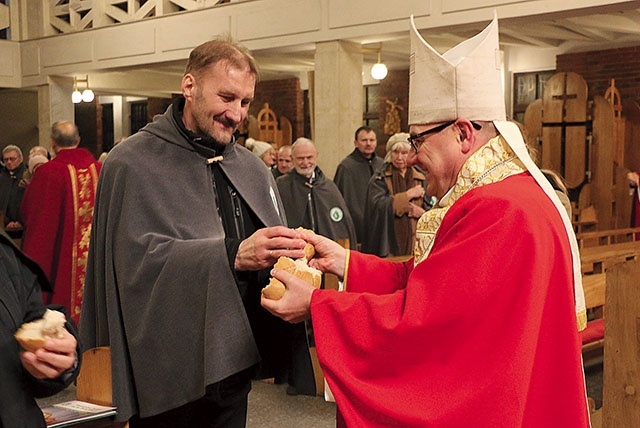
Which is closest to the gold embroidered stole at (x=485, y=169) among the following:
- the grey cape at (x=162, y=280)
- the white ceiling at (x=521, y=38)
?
the grey cape at (x=162, y=280)

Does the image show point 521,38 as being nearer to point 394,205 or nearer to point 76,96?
point 394,205

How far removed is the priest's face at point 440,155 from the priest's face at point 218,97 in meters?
0.63

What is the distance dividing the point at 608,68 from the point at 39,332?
11407 mm

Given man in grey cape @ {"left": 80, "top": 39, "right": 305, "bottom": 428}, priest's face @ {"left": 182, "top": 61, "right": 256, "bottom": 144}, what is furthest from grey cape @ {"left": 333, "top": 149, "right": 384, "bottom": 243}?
priest's face @ {"left": 182, "top": 61, "right": 256, "bottom": 144}

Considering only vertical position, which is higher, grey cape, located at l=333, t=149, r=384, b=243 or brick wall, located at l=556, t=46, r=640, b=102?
brick wall, located at l=556, t=46, r=640, b=102

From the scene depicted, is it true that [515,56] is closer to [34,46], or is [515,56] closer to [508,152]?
[34,46]

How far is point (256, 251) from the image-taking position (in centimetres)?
221

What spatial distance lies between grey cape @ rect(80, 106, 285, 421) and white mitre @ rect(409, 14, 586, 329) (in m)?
0.73

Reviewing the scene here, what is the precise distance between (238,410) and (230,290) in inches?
20.1

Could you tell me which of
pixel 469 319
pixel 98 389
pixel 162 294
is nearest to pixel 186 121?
pixel 162 294

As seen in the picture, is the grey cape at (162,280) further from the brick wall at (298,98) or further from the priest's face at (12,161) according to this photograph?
the brick wall at (298,98)

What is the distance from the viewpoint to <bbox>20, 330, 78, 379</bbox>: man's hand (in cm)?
173

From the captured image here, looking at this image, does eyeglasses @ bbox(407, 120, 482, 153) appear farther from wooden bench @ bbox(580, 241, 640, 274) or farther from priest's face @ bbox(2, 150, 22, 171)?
priest's face @ bbox(2, 150, 22, 171)

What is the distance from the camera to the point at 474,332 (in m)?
1.90
